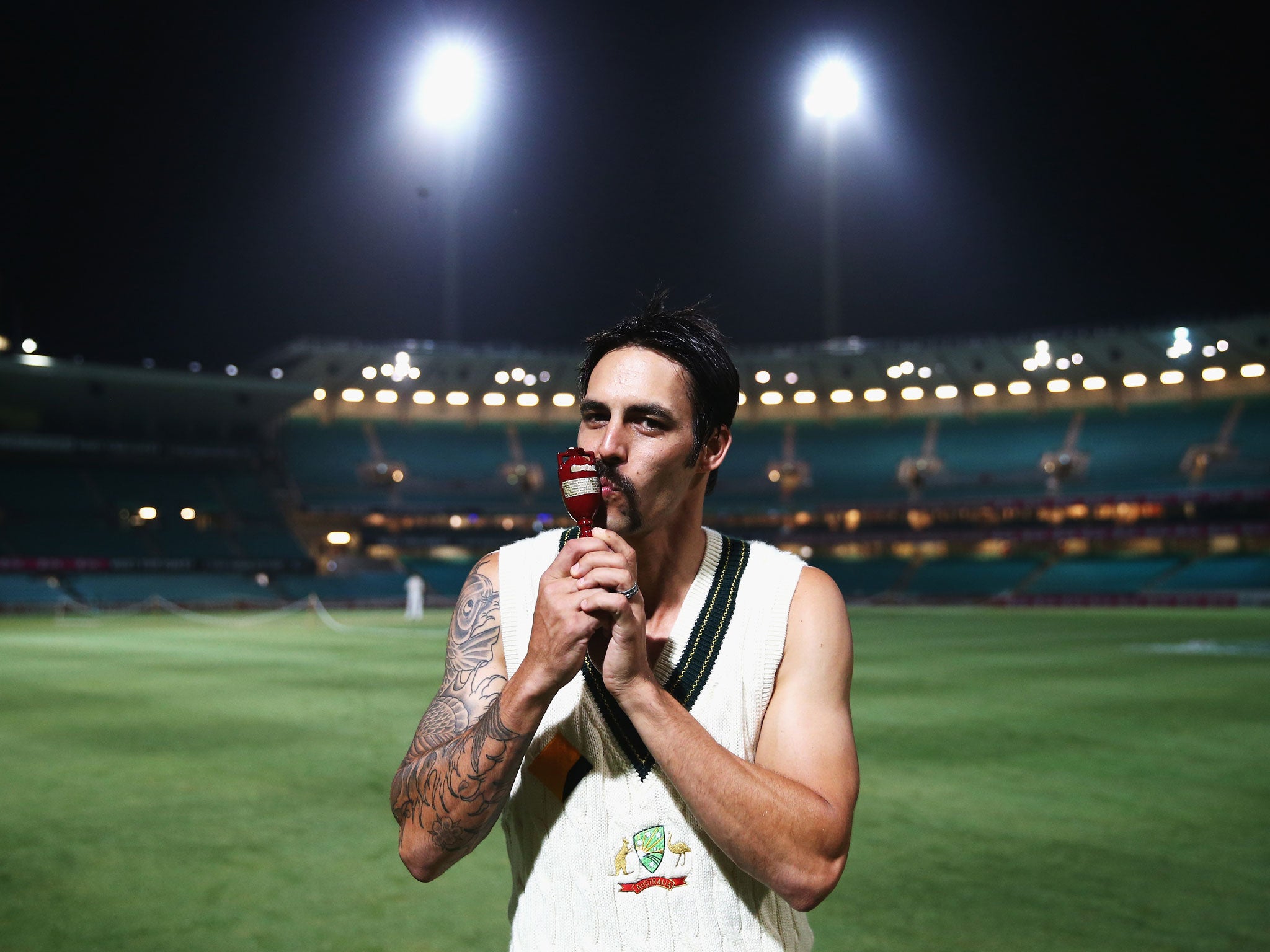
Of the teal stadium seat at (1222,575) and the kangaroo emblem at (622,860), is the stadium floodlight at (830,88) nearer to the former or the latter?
the teal stadium seat at (1222,575)

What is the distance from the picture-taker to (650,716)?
1979 millimetres

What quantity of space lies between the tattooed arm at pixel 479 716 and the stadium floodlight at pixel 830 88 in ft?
153

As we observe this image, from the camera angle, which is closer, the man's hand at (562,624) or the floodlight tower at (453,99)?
the man's hand at (562,624)

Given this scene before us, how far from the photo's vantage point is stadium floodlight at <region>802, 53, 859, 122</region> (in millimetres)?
44250

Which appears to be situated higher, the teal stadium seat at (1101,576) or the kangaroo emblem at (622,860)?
the kangaroo emblem at (622,860)

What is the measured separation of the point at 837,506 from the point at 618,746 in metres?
55.9

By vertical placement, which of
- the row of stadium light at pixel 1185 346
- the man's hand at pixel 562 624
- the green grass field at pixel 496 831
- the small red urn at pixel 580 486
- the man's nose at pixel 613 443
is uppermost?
the row of stadium light at pixel 1185 346

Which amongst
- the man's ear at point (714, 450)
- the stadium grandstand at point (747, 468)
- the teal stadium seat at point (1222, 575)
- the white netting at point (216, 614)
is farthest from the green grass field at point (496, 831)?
the teal stadium seat at point (1222, 575)

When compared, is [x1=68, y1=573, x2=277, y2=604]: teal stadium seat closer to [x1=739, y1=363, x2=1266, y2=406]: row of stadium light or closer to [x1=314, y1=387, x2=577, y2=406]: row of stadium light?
[x1=314, y1=387, x2=577, y2=406]: row of stadium light

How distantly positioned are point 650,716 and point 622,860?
444 millimetres

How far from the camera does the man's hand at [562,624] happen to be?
1.92 metres

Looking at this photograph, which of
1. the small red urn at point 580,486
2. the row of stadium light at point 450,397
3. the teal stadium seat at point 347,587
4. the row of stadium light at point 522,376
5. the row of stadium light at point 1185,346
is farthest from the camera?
the row of stadium light at point 450,397

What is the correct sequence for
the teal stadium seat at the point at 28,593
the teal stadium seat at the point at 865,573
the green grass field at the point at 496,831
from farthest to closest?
the teal stadium seat at the point at 865,573, the teal stadium seat at the point at 28,593, the green grass field at the point at 496,831

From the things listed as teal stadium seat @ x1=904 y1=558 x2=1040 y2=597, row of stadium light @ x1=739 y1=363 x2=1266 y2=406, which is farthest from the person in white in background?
row of stadium light @ x1=739 y1=363 x2=1266 y2=406
